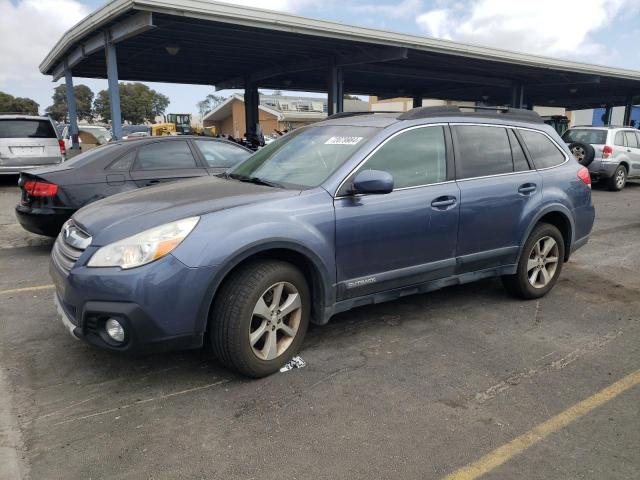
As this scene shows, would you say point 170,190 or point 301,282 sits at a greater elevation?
point 170,190

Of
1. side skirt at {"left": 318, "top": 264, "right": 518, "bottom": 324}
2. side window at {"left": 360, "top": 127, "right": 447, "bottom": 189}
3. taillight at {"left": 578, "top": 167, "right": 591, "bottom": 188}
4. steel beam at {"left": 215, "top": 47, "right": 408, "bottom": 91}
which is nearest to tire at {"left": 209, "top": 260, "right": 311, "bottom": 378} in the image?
side skirt at {"left": 318, "top": 264, "right": 518, "bottom": 324}

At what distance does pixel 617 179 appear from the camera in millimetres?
13766

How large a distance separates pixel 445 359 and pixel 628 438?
118 centimetres

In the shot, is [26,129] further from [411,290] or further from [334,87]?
[411,290]

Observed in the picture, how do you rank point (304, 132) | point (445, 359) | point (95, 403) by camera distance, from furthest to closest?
point (304, 132) < point (445, 359) < point (95, 403)

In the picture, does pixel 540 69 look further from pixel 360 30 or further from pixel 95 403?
pixel 95 403

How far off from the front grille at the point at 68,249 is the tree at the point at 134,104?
81.0 metres

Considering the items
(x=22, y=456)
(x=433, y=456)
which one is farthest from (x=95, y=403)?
(x=433, y=456)

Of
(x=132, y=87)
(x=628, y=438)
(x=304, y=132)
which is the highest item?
(x=132, y=87)

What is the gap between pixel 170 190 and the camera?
146 inches

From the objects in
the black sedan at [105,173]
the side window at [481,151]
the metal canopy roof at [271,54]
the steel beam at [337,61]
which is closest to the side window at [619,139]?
the metal canopy roof at [271,54]

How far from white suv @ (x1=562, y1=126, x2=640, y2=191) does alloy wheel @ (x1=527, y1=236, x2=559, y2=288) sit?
10.0m

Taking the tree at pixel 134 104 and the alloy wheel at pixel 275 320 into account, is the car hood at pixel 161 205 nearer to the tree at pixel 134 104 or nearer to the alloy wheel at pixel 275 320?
the alloy wheel at pixel 275 320

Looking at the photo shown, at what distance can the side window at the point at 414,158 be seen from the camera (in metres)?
3.70
